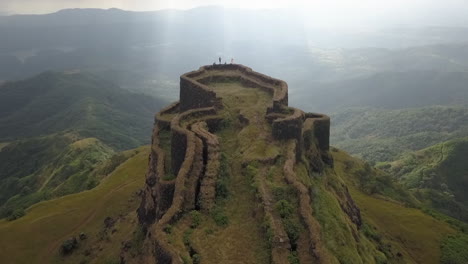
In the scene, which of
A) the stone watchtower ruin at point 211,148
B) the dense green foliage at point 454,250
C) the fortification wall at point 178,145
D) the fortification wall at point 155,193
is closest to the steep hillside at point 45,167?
Result: the stone watchtower ruin at point 211,148

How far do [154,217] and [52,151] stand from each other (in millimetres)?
130192

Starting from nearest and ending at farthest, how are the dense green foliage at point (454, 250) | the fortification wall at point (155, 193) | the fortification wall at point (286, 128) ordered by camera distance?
the fortification wall at point (155, 193), the fortification wall at point (286, 128), the dense green foliage at point (454, 250)

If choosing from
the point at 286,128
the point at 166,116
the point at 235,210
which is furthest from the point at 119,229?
the point at 286,128

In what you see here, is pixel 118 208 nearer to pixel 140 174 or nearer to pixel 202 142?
pixel 140 174

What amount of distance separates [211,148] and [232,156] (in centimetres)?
166

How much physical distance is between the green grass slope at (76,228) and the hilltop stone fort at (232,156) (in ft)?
16.1

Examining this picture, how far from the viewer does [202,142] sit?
82.1 ft

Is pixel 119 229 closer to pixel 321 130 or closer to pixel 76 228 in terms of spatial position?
pixel 76 228

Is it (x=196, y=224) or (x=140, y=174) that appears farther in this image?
(x=140, y=174)

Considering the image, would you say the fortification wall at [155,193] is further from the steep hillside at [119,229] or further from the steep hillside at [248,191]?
the steep hillside at [119,229]

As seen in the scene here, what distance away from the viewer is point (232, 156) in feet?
83.4

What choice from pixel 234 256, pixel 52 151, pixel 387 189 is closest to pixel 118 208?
pixel 234 256

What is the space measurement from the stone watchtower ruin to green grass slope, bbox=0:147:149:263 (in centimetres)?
426

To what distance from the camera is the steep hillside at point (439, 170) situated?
105000 millimetres
